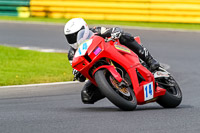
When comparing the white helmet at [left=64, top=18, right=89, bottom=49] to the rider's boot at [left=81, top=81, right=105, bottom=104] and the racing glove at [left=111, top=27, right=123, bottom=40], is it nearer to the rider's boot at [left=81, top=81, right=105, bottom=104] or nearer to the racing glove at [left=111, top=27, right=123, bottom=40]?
the racing glove at [left=111, top=27, right=123, bottom=40]

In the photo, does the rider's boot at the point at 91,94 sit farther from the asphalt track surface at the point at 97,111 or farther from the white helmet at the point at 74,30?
the white helmet at the point at 74,30

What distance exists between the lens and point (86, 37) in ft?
23.5

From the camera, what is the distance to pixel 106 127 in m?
5.62

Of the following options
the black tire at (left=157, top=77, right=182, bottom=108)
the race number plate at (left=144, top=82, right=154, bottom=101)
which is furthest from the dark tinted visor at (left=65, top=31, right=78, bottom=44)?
the black tire at (left=157, top=77, right=182, bottom=108)

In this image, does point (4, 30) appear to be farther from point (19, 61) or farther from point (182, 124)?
point (182, 124)

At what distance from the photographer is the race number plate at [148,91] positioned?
7209mm

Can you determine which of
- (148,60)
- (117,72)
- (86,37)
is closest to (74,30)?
(86,37)

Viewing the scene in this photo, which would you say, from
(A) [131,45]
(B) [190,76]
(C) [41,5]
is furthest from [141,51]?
(C) [41,5]

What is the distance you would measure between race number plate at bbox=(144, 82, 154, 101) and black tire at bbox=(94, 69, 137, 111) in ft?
1.31

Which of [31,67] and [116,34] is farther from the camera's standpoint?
[31,67]

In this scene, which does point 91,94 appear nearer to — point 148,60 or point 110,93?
point 148,60

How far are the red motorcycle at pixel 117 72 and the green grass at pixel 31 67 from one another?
10.5ft

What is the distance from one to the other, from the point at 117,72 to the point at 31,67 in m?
5.27

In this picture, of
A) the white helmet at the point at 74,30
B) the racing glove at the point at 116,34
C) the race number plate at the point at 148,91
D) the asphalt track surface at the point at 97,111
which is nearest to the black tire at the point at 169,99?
the asphalt track surface at the point at 97,111
